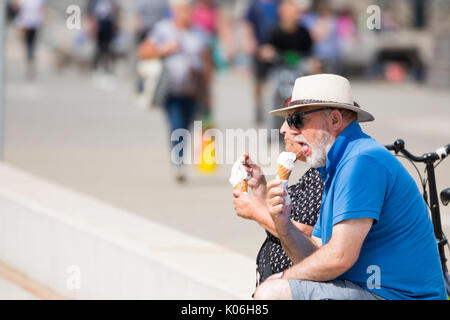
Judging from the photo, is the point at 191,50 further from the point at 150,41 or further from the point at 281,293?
the point at 281,293

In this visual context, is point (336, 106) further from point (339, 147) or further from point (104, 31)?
point (104, 31)

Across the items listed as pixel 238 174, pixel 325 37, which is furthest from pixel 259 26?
pixel 238 174

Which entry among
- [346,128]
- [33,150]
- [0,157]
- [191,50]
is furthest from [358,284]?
[33,150]

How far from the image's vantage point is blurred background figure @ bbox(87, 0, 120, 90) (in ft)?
78.2

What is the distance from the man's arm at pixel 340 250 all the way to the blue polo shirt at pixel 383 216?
0.04m

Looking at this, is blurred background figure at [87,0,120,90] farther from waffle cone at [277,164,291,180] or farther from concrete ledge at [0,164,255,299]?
waffle cone at [277,164,291,180]

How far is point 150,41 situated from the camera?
11070 mm

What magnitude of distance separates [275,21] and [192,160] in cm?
384

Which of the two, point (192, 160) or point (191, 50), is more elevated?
point (191, 50)

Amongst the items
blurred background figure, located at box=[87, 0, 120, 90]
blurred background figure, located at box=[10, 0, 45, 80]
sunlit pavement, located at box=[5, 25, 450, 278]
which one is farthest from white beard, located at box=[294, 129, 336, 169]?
blurred background figure, located at box=[10, 0, 45, 80]

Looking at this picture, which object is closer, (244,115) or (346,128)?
(346,128)

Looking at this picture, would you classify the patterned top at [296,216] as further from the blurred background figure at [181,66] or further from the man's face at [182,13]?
the man's face at [182,13]

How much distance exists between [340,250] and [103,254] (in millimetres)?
2669

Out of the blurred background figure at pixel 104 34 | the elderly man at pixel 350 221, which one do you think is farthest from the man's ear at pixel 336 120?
the blurred background figure at pixel 104 34
